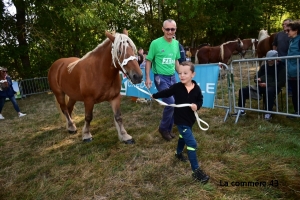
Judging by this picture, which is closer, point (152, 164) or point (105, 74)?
point (152, 164)

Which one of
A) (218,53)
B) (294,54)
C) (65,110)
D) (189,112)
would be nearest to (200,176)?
(189,112)

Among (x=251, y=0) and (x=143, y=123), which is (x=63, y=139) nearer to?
(x=143, y=123)

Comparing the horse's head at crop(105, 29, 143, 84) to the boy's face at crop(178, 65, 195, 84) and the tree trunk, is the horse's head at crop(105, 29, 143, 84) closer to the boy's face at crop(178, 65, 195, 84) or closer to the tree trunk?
the boy's face at crop(178, 65, 195, 84)

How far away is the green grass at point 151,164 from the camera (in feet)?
8.09

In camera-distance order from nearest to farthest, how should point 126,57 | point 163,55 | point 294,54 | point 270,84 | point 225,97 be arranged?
point 126,57 < point 163,55 < point 294,54 < point 270,84 < point 225,97

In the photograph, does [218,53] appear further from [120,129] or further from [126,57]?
[126,57]

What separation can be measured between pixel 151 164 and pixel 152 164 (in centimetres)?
2

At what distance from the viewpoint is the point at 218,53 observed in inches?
411

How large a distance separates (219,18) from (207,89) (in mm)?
19866

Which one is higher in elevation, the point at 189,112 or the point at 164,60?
the point at 164,60

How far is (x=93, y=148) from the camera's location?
3.88m

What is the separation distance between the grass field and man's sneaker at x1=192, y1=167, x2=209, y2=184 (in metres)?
0.07

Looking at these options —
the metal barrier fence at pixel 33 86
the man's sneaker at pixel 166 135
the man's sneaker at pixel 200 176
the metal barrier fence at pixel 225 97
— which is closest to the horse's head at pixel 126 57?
the man's sneaker at pixel 166 135

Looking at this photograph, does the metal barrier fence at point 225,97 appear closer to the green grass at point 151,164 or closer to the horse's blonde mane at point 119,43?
the green grass at point 151,164
